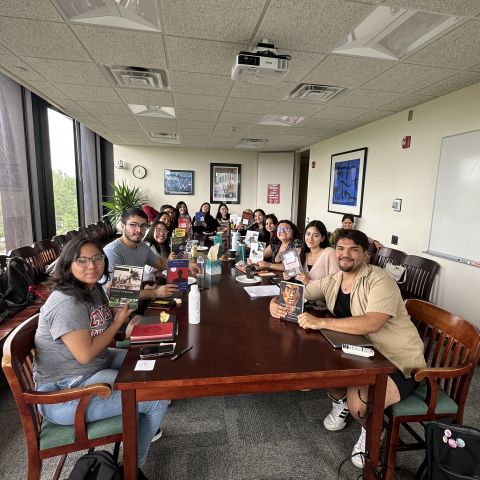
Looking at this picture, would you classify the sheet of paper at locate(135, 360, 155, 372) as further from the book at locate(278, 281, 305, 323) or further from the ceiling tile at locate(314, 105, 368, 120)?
the ceiling tile at locate(314, 105, 368, 120)

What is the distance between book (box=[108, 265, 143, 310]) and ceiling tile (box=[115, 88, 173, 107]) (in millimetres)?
2330

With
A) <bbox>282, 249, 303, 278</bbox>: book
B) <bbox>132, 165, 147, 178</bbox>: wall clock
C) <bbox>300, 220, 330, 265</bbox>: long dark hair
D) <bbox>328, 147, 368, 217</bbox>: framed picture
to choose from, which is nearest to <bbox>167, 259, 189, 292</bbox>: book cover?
<bbox>282, 249, 303, 278</bbox>: book

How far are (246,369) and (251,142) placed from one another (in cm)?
559

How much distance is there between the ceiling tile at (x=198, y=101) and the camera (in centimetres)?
325

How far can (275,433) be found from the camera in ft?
5.68

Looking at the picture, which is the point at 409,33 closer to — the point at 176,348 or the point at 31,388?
the point at 176,348

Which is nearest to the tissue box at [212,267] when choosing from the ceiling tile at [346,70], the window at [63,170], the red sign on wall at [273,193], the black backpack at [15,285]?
the black backpack at [15,285]

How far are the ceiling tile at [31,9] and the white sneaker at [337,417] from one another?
9.22 feet

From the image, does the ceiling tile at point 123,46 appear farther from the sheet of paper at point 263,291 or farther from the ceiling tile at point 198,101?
the sheet of paper at point 263,291

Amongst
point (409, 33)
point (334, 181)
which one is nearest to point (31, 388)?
point (409, 33)

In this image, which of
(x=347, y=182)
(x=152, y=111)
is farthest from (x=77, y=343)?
(x=347, y=182)

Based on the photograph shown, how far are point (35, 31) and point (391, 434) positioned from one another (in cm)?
314

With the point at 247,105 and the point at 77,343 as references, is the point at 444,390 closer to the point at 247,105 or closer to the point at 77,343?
the point at 77,343

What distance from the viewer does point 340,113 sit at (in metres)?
3.74
